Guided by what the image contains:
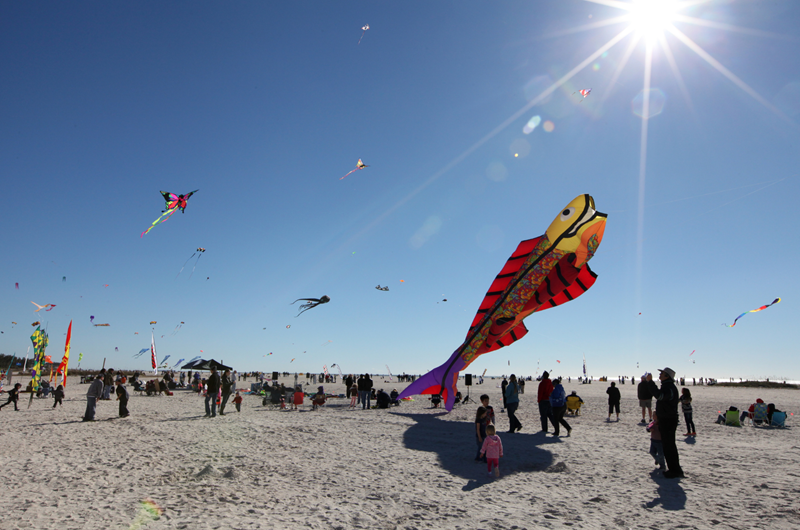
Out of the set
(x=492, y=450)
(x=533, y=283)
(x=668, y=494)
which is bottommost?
(x=668, y=494)

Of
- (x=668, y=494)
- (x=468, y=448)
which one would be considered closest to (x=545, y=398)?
(x=468, y=448)

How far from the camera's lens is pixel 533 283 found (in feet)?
49.6

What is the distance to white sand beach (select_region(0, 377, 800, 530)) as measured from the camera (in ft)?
16.9

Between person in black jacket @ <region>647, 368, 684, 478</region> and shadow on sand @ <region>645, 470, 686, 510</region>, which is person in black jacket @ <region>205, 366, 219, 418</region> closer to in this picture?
shadow on sand @ <region>645, 470, 686, 510</region>

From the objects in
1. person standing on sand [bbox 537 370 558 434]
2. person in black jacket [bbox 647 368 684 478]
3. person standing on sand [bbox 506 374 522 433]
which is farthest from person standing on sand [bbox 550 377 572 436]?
person in black jacket [bbox 647 368 684 478]

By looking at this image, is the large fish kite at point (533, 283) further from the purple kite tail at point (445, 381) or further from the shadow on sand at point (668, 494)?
the shadow on sand at point (668, 494)

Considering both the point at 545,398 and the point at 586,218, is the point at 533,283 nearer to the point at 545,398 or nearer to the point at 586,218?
the point at 586,218

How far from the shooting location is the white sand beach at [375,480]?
5.16 m

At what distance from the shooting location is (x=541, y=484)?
673 cm

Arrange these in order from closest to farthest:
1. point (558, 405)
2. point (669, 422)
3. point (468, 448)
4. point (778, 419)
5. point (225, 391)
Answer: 1. point (669, 422)
2. point (468, 448)
3. point (558, 405)
4. point (778, 419)
5. point (225, 391)

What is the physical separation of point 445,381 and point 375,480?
9.73 m

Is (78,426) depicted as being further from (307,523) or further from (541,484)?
(541,484)

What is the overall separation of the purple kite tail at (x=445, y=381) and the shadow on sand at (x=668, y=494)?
919 cm

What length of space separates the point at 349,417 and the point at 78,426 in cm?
815
